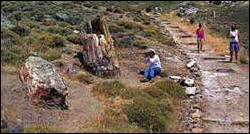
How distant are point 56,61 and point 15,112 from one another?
7929 millimetres

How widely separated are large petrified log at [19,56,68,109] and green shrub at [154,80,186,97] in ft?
13.4

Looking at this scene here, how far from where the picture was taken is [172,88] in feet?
64.4

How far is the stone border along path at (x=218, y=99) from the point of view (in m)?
16.0

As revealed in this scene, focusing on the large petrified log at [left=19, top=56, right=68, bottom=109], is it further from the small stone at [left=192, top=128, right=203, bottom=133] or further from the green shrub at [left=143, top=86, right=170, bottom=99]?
the small stone at [left=192, top=128, right=203, bottom=133]

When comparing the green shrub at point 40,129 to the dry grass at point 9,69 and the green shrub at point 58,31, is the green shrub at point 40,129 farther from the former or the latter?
the green shrub at point 58,31

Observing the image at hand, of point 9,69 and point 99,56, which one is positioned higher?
point 9,69

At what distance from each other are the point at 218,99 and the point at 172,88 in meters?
1.68

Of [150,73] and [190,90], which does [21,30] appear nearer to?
[150,73]

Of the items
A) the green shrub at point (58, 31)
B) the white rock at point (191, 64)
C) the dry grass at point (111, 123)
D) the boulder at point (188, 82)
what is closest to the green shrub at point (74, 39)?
the green shrub at point (58, 31)

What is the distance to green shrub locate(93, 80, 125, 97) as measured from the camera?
18.5m

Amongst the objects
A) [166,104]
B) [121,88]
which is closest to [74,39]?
[121,88]

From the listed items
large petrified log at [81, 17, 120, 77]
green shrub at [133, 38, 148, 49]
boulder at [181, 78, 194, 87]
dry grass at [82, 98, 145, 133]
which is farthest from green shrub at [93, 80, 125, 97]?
green shrub at [133, 38, 148, 49]

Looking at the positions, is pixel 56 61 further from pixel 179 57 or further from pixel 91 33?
pixel 179 57

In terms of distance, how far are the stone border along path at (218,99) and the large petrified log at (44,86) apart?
3.84 m
